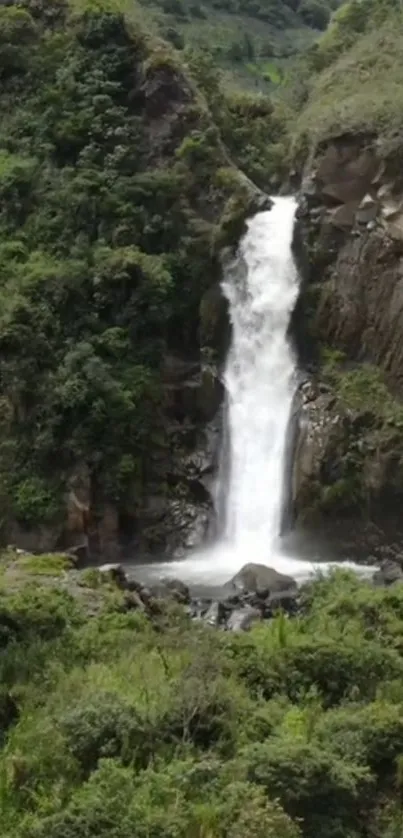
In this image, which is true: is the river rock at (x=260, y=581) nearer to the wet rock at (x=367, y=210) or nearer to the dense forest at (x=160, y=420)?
the dense forest at (x=160, y=420)

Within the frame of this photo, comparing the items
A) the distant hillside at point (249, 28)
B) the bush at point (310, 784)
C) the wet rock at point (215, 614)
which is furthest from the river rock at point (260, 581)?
the distant hillside at point (249, 28)

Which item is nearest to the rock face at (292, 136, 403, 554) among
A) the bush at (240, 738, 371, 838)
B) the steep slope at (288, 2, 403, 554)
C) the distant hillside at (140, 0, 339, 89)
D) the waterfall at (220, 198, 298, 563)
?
the steep slope at (288, 2, 403, 554)

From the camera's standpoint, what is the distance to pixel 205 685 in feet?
39.7

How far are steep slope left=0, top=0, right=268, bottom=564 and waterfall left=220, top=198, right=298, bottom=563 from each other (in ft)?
2.59

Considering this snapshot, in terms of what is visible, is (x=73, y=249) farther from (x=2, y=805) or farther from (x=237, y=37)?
(x=237, y=37)

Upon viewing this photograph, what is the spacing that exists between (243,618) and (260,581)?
2.61 metres

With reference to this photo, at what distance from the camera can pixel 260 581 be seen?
889 inches

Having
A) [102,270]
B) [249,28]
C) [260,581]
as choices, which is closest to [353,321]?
[102,270]

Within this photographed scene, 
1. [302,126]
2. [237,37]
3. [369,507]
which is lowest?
[369,507]

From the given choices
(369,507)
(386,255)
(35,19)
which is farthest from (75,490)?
(35,19)

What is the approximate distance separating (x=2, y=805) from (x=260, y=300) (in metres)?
22.3

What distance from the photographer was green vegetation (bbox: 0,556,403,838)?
10039mm

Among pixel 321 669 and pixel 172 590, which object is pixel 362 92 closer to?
pixel 172 590

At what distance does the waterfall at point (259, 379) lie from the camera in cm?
2861
